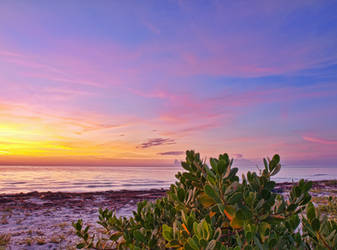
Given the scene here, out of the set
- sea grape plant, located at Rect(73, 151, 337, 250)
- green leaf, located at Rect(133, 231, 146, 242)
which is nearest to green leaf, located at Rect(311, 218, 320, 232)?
sea grape plant, located at Rect(73, 151, 337, 250)

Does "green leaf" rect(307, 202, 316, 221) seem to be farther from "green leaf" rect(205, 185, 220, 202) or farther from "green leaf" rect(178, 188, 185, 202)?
"green leaf" rect(178, 188, 185, 202)

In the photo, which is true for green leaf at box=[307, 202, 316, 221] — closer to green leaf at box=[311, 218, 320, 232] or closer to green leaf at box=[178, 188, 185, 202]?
green leaf at box=[311, 218, 320, 232]

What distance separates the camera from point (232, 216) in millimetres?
1384

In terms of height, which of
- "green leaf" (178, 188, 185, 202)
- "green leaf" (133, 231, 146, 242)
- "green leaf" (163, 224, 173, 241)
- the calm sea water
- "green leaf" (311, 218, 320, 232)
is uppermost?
"green leaf" (178, 188, 185, 202)

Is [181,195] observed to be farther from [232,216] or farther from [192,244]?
[192,244]

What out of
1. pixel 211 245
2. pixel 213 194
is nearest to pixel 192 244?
pixel 211 245

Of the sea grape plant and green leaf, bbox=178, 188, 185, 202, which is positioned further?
green leaf, bbox=178, 188, 185, 202

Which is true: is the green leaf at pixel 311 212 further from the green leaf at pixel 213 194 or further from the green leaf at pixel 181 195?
the green leaf at pixel 181 195

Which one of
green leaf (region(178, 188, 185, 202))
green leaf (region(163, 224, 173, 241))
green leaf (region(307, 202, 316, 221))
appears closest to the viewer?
green leaf (region(307, 202, 316, 221))

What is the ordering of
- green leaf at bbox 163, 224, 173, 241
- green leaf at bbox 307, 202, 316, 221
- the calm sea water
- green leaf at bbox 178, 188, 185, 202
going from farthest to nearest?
1. the calm sea water
2. green leaf at bbox 178, 188, 185, 202
3. green leaf at bbox 163, 224, 173, 241
4. green leaf at bbox 307, 202, 316, 221

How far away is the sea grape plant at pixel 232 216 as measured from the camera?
1.32 m

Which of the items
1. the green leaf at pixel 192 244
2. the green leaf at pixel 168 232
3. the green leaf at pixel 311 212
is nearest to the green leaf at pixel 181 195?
the green leaf at pixel 168 232

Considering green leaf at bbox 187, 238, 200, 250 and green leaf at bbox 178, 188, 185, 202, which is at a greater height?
green leaf at bbox 178, 188, 185, 202

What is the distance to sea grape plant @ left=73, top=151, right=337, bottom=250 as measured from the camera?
1.32 m
